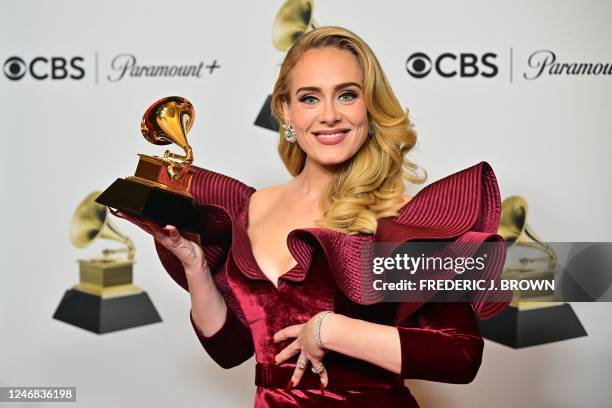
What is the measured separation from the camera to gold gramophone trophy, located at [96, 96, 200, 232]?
167cm

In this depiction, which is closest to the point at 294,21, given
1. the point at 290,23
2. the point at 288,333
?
the point at 290,23

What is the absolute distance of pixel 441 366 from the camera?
164 cm

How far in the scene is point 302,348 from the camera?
1.73 meters

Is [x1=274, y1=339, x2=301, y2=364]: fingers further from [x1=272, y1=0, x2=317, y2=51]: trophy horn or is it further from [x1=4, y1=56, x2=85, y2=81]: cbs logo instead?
[x1=4, y1=56, x2=85, y2=81]: cbs logo

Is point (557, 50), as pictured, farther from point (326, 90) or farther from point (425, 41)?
point (326, 90)

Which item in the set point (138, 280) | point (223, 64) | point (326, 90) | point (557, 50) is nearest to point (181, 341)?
point (138, 280)

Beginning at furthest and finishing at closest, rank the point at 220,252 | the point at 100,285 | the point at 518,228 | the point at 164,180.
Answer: the point at 100,285
the point at 518,228
the point at 220,252
the point at 164,180

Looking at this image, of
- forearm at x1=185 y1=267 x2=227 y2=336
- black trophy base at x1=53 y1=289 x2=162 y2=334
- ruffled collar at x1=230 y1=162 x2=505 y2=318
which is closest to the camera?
ruffled collar at x1=230 y1=162 x2=505 y2=318

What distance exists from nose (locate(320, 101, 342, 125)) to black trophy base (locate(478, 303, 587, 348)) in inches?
53.4

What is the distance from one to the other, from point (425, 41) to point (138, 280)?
137cm

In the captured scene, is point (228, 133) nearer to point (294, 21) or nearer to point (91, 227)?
point (294, 21)

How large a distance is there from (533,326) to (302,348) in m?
1.45

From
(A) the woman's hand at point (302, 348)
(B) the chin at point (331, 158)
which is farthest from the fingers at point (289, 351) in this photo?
(B) the chin at point (331, 158)

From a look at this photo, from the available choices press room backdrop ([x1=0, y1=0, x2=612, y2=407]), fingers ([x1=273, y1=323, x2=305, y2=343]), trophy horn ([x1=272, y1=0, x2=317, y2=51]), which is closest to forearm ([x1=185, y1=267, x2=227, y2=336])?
fingers ([x1=273, y1=323, x2=305, y2=343])
